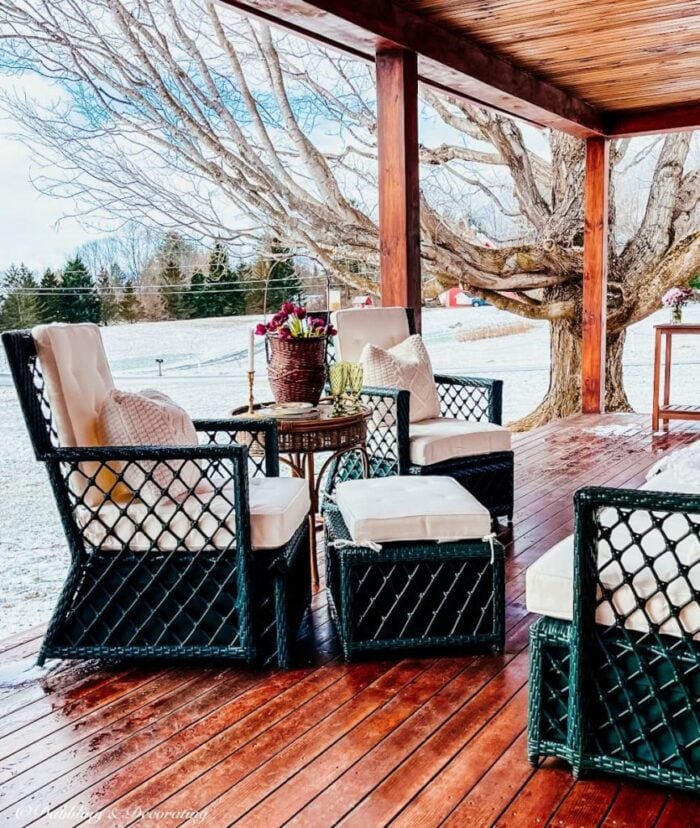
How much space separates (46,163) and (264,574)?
5.07 m

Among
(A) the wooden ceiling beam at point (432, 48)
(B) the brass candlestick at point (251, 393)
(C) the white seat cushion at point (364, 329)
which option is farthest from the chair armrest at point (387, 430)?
(A) the wooden ceiling beam at point (432, 48)

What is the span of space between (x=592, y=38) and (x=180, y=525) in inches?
148

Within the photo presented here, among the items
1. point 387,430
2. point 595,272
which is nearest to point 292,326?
point 387,430

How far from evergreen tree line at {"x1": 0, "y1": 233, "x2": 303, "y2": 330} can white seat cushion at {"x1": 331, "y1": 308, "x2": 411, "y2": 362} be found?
0.42m

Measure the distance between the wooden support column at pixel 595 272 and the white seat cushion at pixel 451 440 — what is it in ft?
11.2

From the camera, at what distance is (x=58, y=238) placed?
18.6 feet

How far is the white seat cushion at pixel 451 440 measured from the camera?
11.9 feet

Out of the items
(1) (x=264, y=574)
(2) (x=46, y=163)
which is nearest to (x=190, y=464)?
(1) (x=264, y=574)

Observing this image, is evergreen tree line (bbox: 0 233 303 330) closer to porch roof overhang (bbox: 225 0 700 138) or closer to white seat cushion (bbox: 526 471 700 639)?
porch roof overhang (bbox: 225 0 700 138)

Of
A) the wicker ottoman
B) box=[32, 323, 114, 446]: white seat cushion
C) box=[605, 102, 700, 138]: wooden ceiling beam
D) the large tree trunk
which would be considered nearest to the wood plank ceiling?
box=[605, 102, 700, 138]: wooden ceiling beam

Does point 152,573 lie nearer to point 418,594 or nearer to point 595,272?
point 418,594

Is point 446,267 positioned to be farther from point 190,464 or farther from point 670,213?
point 190,464

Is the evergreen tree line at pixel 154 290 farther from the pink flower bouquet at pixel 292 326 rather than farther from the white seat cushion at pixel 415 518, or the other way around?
the white seat cushion at pixel 415 518

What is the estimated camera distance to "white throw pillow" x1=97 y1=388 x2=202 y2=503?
2.47m
